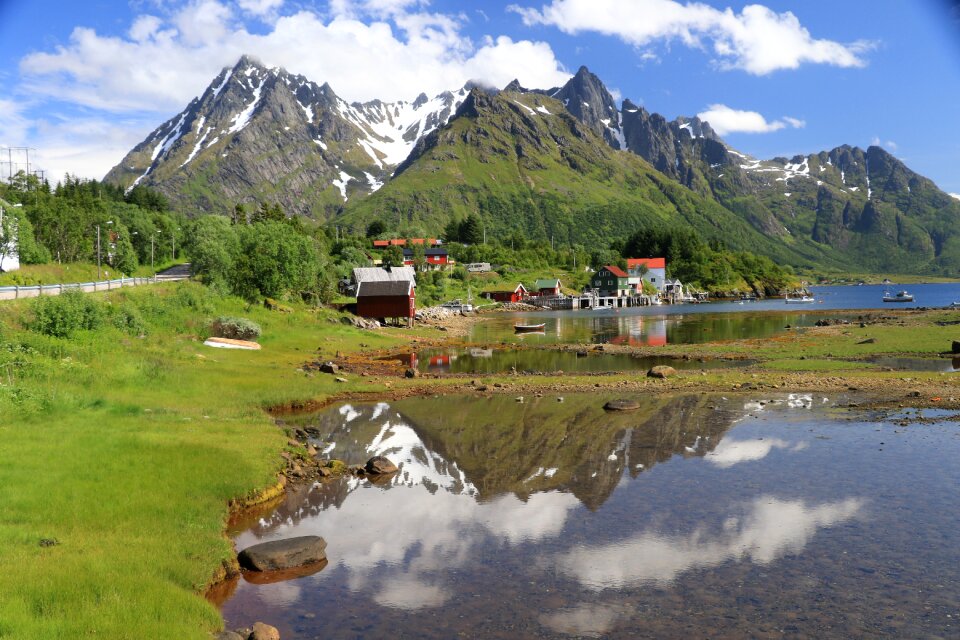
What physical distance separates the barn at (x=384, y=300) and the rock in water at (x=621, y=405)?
221 feet

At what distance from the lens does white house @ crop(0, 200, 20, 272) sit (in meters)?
85.3

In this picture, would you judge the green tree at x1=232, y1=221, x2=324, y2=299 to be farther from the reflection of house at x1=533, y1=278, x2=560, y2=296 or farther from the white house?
the reflection of house at x1=533, y1=278, x2=560, y2=296

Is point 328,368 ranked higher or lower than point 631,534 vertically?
higher

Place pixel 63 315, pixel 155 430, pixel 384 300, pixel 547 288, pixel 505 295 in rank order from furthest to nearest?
pixel 547 288 → pixel 505 295 → pixel 384 300 → pixel 63 315 → pixel 155 430

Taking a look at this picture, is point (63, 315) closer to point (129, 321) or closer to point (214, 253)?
point (129, 321)

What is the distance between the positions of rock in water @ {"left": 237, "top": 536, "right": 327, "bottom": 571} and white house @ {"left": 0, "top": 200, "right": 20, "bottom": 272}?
88.2m

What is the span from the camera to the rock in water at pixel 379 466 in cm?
2708

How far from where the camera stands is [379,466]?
27203 millimetres

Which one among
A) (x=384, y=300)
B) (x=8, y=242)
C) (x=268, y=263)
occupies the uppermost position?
(x=8, y=242)

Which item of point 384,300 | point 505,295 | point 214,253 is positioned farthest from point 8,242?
point 505,295

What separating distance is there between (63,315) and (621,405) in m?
36.1

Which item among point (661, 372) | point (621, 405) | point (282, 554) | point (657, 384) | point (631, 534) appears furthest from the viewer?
point (661, 372)

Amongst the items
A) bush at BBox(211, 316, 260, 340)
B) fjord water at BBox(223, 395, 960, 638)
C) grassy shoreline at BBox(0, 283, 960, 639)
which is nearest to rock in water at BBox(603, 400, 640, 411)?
fjord water at BBox(223, 395, 960, 638)

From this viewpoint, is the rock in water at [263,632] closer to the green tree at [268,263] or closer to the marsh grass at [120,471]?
the marsh grass at [120,471]
